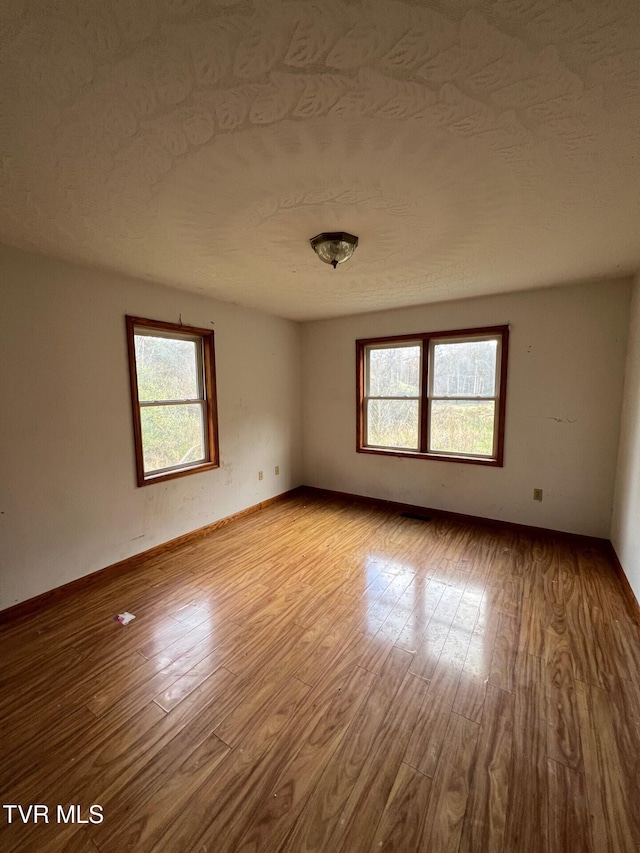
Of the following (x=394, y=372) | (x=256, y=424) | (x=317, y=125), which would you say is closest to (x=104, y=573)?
(x=256, y=424)

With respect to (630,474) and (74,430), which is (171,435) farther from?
(630,474)

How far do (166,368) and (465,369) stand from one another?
3.05m

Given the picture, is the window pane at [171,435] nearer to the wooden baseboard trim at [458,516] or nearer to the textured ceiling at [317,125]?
the textured ceiling at [317,125]

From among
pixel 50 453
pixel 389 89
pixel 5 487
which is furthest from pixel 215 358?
pixel 389 89

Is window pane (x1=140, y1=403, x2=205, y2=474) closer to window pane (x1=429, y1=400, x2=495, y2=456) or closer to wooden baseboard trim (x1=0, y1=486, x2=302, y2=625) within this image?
wooden baseboard trim (x1=0, y1=486, x2=302, y2=625)

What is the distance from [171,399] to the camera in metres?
3.27

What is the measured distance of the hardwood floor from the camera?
1.17 m

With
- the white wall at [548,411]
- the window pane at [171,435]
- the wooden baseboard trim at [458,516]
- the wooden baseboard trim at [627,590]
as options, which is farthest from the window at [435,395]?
the window pane at [171,435]

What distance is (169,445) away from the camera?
329cm

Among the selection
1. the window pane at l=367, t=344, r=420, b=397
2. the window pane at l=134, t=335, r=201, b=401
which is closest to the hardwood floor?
the window pane at l=134, t=335, r=201, b=401

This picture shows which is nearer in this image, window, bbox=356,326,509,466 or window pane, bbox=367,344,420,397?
window, bbox=356,326,509,466

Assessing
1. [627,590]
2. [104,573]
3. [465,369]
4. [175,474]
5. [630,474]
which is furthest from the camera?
[465,369]

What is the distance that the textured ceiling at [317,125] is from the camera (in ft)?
2.87

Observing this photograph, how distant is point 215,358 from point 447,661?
3140 mm
